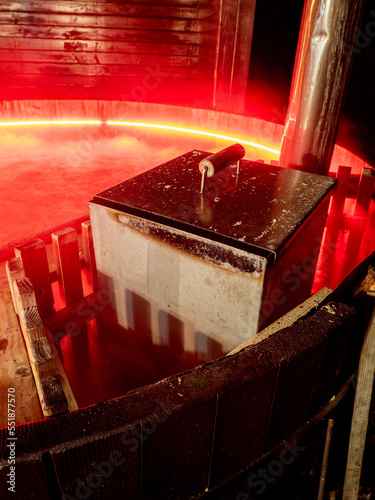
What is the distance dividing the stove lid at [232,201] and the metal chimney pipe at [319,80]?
0.63m

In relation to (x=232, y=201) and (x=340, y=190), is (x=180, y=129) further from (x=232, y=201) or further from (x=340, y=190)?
(x=232, y=201)

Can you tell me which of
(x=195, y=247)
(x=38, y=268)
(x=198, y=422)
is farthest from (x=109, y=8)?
(x=198, y=422)

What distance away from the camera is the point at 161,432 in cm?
109

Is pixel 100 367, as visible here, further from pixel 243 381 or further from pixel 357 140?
pixel 357 140

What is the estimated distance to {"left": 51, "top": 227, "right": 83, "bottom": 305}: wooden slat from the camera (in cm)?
248

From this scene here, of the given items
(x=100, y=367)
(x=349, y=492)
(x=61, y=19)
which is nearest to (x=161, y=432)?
(x=349, y=492)

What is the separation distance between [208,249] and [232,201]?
43 cm

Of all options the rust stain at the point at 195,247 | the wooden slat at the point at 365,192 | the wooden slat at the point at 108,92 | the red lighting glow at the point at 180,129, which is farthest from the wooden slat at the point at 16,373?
the wooden slat at the point at 108,92

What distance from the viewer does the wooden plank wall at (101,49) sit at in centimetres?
848

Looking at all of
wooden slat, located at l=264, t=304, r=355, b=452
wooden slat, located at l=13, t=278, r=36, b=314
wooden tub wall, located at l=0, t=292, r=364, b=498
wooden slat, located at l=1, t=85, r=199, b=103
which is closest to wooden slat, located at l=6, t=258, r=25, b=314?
wooden slat, located at l=13, t=278, r=36, b=314

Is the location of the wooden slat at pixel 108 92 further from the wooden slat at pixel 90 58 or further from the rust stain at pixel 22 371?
the rust stain at pixel 22 371

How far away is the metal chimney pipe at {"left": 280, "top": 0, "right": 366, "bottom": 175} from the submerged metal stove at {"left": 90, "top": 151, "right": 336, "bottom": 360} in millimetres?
652

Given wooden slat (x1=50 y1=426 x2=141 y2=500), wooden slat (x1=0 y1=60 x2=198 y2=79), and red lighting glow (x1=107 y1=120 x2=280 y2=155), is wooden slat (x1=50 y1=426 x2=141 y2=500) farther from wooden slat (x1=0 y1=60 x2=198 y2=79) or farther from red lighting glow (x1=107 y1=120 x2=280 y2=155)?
wooden slat (x1=0 y1=60 x2=198 y2=79)

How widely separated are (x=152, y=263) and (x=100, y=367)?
1434 millimetres
